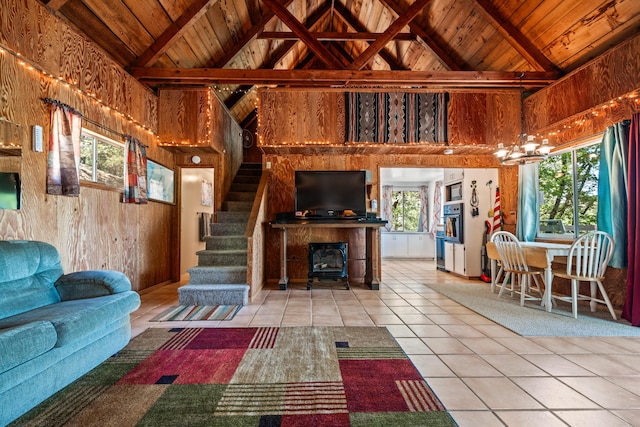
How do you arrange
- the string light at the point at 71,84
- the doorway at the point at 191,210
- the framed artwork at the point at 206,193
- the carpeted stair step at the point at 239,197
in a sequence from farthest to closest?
the framed artwork at the point at 206,193, the carpeted stair step at the point at 239,197, the doorway at the point at 191,210, the string light at the point at 71,84

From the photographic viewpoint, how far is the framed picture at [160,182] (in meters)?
4.52

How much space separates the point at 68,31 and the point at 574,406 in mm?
5001

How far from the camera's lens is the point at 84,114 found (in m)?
3.26

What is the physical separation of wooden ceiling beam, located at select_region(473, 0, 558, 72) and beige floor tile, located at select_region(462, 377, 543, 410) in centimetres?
438

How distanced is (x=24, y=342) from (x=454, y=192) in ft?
21.2

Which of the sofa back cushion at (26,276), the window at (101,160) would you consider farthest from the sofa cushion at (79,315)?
the window at (101,160)

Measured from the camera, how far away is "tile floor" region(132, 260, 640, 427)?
161 cm

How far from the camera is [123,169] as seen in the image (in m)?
3.88

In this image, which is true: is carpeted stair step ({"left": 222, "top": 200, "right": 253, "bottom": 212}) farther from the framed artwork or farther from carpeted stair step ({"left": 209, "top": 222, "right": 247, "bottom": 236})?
the framed artwork

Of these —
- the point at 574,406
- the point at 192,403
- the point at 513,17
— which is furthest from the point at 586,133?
the point at 192,403

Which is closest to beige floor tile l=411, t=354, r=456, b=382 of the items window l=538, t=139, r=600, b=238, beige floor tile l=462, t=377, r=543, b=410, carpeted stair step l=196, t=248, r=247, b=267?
beige floor tile l=462, t=377, r=543, b=410

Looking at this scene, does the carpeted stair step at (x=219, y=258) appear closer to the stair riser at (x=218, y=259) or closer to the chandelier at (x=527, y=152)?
the stair riser at (x=218, y=259)

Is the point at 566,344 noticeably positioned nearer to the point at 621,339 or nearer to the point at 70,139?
the point at 621,339

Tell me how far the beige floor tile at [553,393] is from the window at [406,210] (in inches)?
303
